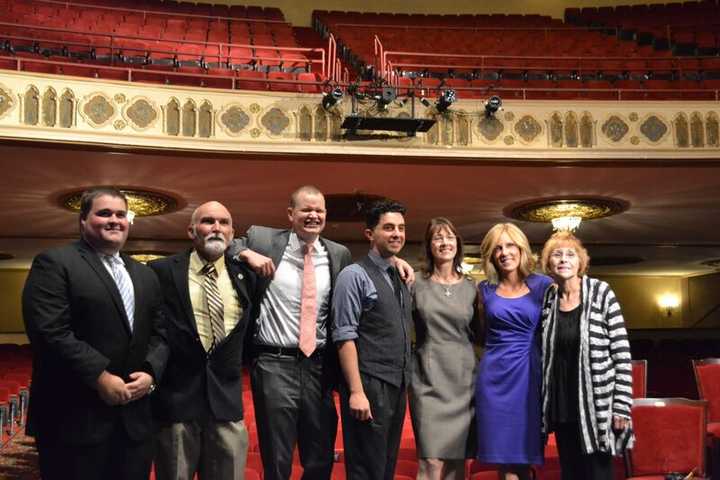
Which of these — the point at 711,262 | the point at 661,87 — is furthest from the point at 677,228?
the point at 711,262

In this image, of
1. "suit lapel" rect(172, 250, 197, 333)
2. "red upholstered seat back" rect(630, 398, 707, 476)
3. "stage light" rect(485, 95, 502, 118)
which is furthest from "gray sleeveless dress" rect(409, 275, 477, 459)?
"stage light" rect(485, 95, 502, 118)

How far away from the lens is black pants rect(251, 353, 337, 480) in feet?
6.55

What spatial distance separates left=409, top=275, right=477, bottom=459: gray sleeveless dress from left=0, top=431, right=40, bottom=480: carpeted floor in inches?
99.8

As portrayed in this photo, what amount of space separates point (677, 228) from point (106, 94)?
741 centimetres

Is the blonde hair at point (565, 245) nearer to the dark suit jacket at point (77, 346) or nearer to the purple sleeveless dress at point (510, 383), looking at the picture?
the purple sleeveless dress at point (510, 383)

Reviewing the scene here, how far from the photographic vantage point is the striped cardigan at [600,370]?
2064 mm

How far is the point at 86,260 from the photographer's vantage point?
1.83m

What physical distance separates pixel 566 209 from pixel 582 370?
20.0 feet

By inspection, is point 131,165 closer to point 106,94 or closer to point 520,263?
point 106,94

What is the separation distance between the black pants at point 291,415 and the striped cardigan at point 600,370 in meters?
0.69

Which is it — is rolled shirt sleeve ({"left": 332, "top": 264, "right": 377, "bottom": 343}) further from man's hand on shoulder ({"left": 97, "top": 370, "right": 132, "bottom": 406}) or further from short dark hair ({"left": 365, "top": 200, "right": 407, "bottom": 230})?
man's hand on shoulder ({"left": 97, "top": 370, "right": 132, "bottom": 406})

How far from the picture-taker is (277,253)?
2.14 metres

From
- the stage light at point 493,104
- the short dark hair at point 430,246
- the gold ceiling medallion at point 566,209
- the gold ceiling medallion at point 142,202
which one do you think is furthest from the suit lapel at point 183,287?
the gold ceiling medallion at point 566,209

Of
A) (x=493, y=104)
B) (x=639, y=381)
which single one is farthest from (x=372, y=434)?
(x=493, y=104)
